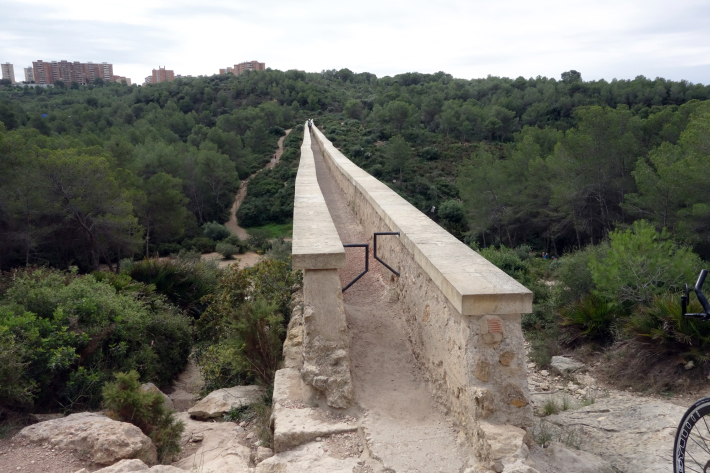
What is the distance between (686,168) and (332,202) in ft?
33.4

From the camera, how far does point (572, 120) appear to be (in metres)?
42.7

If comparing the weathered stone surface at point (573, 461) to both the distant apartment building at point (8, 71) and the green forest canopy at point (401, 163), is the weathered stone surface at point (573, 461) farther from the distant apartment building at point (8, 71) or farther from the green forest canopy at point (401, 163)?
the distant apartment building at point (8, 71)

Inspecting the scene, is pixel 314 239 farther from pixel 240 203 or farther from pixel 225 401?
pixel 240 203

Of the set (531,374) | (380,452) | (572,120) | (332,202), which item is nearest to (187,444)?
(380,452)

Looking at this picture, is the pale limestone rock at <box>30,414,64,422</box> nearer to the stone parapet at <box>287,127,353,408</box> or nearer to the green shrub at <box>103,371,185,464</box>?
the green shrub at <box>103,371,185,464</box>

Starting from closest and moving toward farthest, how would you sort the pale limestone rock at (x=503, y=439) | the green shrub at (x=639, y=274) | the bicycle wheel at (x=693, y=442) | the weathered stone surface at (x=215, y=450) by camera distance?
the bicycle wheel at (x=693, y=442) → the pale limestone rock at (x=503, y=439) → the weathered stone surface at (x=215, y=450) → the green shrub at (x=639, y=274)

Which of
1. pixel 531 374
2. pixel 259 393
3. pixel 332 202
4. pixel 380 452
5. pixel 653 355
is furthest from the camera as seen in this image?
pixel 332 202

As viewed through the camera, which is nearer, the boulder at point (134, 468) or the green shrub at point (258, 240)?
the boulder at point (134, 468)

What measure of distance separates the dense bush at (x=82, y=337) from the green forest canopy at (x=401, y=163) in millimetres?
11211

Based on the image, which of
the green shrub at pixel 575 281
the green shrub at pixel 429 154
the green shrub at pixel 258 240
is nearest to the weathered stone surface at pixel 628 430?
the green shrub at pixel 575 281

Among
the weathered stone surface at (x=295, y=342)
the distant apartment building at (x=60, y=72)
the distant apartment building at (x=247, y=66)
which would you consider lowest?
the weathered stone surface at (x=295, y=342)

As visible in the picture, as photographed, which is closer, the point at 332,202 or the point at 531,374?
the point at 531,374

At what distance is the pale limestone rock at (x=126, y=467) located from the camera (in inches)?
126

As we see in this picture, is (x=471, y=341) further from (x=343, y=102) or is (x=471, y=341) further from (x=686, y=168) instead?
(x=343, y=102)
